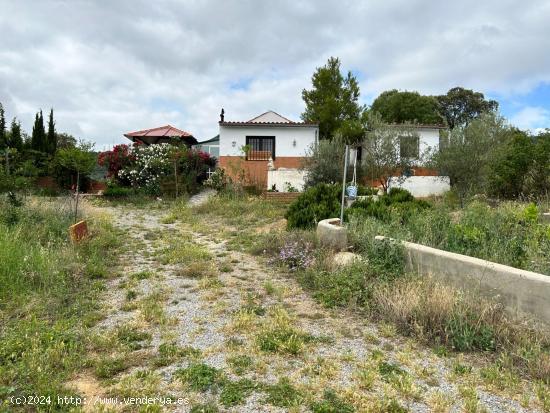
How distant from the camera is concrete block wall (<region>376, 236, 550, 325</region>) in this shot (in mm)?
3451

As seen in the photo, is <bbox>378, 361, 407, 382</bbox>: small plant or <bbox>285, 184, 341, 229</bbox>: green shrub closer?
<bbox>378, 361, 407, 382</bbox>: small plant

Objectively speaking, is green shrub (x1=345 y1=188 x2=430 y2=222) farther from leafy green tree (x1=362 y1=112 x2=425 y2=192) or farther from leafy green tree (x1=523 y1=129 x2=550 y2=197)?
leafy green tree (x1=362 y1=112 x2=425 y2=192)

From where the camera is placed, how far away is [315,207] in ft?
27.2

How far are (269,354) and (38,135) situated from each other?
2513 cm

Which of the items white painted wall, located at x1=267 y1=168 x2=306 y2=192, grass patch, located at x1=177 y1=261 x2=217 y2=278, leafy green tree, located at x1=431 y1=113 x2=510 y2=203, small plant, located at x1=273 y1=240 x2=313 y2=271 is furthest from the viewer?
white painted wall, located at x1=267 y1=168 x2=306 y2=192

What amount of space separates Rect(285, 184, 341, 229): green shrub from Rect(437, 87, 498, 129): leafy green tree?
120 ft

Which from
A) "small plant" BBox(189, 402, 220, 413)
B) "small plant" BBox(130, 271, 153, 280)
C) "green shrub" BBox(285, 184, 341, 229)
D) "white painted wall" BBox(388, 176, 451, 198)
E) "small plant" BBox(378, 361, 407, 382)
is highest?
"white painted wall" BBox(388, 176, 451, 198)

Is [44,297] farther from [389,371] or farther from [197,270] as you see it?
[389,371]

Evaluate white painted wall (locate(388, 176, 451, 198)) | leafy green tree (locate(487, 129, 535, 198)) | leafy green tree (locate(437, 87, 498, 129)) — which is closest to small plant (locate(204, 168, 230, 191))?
white painted wall (locate(388, 176, 451, 198))

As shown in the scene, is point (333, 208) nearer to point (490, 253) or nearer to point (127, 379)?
point (490, 253)

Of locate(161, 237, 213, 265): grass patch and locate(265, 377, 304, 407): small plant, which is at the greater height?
locate(161, 237, 213, 265): grass patch

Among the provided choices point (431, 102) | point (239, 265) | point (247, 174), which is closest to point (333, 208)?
point (239, 265)

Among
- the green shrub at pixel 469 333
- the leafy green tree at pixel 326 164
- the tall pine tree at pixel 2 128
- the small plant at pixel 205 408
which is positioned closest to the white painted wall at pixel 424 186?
the leafy green tree at pixel 326 164

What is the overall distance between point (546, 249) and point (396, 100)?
112 ft
